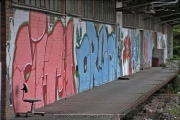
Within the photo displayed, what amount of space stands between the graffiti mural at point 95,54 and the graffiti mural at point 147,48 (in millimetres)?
9844

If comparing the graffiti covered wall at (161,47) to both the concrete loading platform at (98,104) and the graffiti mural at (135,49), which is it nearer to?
the graffiti mural at (135,49)

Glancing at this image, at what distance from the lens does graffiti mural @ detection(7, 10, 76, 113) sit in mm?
10148

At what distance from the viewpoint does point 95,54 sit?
18.1m

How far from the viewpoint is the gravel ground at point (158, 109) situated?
1598cm

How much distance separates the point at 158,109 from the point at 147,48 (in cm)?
1448

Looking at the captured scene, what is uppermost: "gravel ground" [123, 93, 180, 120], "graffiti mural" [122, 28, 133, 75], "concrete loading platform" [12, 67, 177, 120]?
"graffiti mural" [122, 28, 133, 75]

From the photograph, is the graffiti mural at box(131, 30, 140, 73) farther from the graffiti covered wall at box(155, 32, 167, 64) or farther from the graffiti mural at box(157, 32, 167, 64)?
the graffiti mural at box(157, 32, 167, 64)

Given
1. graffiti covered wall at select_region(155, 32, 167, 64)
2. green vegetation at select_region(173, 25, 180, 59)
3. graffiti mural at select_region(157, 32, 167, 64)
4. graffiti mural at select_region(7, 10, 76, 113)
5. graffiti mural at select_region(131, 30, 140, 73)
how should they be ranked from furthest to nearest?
green vegetation at select_region(173, 25, 180, 59) → graffiti mural at select_region(157, 32, 167, 64) → graffiti covered wall at select_region(155, 32, 167, 64) → graffiti mural at select_region(131, 30, 140, 73) → graffiti mural at select_region(7, 10, 76, 113)

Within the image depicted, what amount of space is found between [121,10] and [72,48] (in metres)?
8.21

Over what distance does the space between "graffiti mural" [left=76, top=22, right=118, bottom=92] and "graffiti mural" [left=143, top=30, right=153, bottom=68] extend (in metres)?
9.84

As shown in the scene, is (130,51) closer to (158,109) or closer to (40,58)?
(158,109)

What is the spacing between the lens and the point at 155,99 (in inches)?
862

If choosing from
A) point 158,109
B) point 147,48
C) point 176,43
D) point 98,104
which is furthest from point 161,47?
point 98,104

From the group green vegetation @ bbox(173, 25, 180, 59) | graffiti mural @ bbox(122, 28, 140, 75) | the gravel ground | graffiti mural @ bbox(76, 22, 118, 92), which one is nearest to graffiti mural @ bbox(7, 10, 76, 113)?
graffiti mural @ bbox(76, 22, 118, 92)
